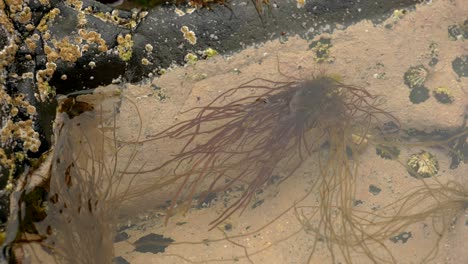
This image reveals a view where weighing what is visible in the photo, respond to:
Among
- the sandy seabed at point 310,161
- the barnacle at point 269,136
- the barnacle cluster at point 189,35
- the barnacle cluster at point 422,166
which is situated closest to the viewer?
the barnacle cluster at point 189,35

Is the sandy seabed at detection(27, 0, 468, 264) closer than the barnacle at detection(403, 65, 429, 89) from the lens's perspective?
Yes

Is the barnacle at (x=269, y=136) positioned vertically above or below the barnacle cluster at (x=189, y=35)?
below

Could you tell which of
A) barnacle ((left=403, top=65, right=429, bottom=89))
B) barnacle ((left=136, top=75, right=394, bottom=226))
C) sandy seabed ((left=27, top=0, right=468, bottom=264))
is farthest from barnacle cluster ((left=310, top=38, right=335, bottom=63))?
barnacle ((left=403, top=65, right=429, bottom=89))

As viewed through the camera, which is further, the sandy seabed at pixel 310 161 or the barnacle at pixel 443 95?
the barnacle at pixel 443 95

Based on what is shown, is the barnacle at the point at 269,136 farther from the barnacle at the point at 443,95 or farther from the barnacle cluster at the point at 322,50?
the barnacle at the point at 443,95

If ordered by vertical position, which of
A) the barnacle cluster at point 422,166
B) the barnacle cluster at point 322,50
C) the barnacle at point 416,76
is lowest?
the barnacle cluster at point 422,166

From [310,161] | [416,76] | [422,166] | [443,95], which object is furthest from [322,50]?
[422,166]

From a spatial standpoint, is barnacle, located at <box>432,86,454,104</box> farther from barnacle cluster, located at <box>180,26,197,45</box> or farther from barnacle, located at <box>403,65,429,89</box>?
barnacle cluster, located at <box>180,26,197,45</box>

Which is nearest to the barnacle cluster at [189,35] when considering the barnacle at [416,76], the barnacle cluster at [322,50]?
the barnacle cluster at [322,50]

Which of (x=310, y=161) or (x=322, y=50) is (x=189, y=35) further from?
(x=310, y=161)
